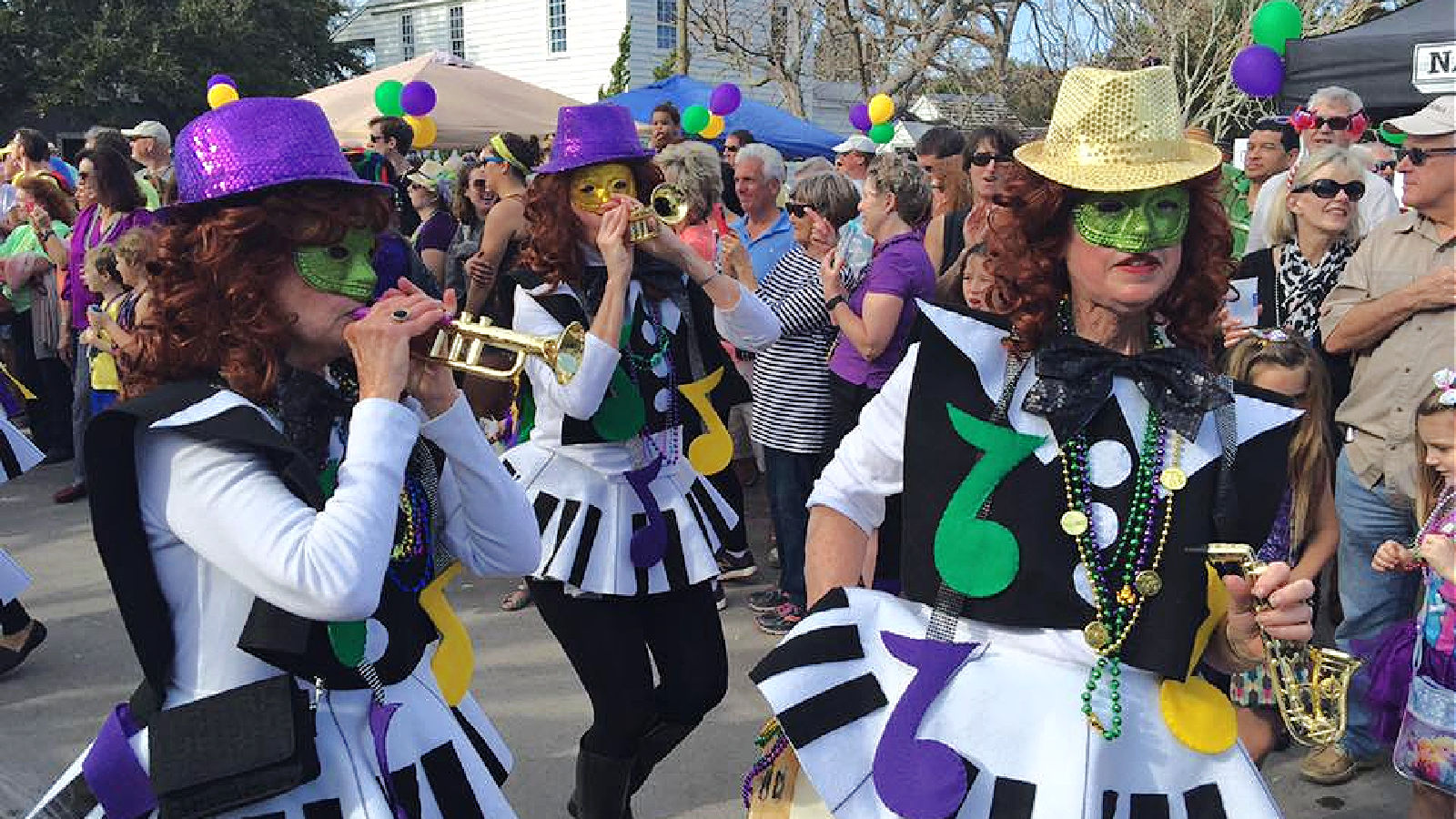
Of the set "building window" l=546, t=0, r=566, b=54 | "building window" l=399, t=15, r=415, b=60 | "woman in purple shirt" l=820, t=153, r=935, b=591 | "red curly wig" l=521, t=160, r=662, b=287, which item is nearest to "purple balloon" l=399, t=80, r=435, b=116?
"woman in purple shirt" l=820, t=153, r=935, b=591

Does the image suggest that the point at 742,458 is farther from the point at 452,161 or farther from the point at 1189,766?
the point at 1189,766

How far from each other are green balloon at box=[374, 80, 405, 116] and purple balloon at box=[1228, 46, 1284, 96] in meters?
9.07

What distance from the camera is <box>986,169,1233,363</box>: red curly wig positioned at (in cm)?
235

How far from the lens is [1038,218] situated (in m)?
2.36

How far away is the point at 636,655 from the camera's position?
3.61 m

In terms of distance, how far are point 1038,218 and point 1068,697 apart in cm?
84

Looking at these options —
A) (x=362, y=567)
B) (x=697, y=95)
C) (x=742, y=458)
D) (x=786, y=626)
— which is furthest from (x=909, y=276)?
(x=697, y=95)

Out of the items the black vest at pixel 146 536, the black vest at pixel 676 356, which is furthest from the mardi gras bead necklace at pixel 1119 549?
the black vest at pixel 676 356

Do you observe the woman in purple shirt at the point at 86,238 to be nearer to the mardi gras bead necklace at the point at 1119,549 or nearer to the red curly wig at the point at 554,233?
the red curly wig at the point at 554,233

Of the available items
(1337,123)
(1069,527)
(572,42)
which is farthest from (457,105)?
(572,42)

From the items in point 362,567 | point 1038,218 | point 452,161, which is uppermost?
point 1038,218

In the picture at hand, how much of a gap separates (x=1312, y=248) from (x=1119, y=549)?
3.54 m

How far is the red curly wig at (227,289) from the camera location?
6.70 ft

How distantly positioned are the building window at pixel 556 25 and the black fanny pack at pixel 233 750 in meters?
31.0
